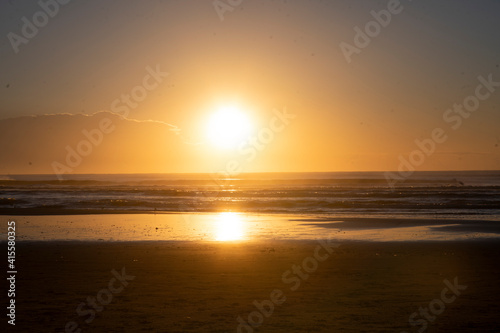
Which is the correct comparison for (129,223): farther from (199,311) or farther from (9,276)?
(199,311)

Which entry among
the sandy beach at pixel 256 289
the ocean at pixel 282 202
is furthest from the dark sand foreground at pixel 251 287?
the ocean at pixel 282 202

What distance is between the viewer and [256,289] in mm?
12000

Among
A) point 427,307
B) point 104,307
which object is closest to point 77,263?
point 104,307

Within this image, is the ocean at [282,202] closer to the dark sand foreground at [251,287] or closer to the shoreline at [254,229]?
the shoreline at [254,229]

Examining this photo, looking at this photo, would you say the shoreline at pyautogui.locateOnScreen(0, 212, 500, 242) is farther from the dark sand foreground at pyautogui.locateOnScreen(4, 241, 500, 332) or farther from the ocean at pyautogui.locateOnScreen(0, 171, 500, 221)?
the ocean at pyautogui.locateOnScreen(0, 171, 500, 221)

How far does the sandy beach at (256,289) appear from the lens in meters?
9.21

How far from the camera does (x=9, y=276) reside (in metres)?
13.3

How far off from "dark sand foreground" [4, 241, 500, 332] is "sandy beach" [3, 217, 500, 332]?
0.03 m

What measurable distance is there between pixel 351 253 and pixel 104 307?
9.89m

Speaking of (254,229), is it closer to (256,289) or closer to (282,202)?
(256,289)

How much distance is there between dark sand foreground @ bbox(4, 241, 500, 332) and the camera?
9.21 metres

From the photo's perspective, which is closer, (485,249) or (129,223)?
(485,249)

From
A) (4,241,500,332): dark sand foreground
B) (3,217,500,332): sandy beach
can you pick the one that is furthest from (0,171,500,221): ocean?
(3,217,500,332): sandy beach

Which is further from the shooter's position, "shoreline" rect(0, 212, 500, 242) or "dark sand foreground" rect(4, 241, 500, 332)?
"shoreline" rect(0, 212, 500, 242)
